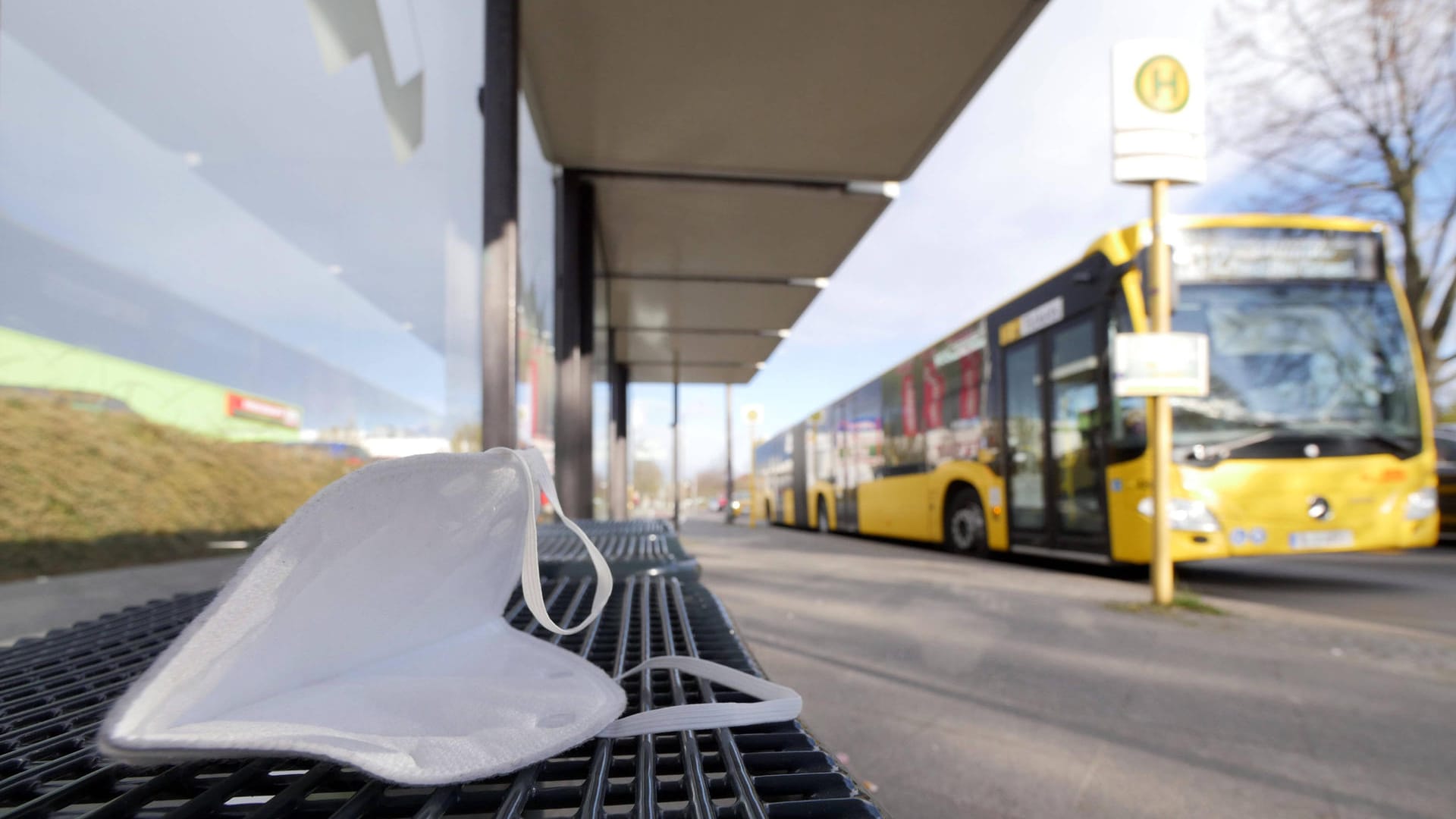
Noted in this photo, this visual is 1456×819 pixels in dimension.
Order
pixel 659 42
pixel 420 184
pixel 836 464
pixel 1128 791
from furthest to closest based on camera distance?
pixel 836 464
pixel 659 42
pixel 420 184
pixel 1128 791

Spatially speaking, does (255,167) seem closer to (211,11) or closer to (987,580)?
(211,11)

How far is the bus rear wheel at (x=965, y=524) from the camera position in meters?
9.89

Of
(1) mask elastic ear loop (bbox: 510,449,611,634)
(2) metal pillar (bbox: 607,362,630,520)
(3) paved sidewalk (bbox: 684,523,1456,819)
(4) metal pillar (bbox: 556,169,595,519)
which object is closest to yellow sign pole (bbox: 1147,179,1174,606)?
(3) paved sidewalk (bbox: 684,523,1456,819)

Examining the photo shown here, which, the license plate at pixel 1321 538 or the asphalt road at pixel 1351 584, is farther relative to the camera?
the license plate at pixel 1321 538

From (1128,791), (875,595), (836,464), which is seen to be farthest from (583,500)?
(836,464)

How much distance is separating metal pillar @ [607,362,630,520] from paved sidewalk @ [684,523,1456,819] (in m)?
7.84

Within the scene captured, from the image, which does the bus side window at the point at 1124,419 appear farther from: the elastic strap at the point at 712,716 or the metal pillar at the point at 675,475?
the metal pillar at the point at 675,475

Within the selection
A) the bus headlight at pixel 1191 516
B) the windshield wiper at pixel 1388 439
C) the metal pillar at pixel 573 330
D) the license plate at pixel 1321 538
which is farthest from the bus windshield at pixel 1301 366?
the metal pillar at pixel 573 330

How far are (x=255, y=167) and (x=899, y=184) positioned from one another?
190 inches

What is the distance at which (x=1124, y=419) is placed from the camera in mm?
6891

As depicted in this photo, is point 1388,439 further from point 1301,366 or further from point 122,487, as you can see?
point 122,487

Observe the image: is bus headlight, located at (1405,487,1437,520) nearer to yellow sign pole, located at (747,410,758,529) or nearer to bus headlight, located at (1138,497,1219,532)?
bus headlight, located at (1138,497,1219,532)

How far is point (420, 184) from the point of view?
165 inches

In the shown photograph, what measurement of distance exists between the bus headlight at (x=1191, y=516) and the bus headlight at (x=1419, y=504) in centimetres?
152
